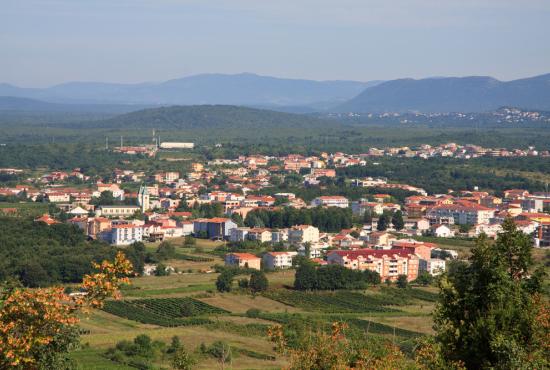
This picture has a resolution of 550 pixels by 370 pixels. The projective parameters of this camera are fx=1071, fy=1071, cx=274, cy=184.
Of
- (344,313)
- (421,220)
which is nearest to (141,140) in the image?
(421,220)

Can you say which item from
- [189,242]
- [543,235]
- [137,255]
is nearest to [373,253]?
[137,255]

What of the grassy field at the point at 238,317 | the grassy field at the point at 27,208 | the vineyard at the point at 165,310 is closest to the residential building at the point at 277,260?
the grassy field at the point at 238,317

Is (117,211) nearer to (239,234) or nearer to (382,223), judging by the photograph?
(239,234)

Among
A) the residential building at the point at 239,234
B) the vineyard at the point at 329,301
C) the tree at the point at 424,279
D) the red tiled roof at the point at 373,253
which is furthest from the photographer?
the residential building at the point at 239,234

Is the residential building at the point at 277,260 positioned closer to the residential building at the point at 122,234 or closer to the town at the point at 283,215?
the town at the point at 283,215

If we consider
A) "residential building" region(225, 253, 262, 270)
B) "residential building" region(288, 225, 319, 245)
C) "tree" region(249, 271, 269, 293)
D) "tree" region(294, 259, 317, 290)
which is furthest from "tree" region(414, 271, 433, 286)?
"residential building" region(288, 225, 319, 245)
